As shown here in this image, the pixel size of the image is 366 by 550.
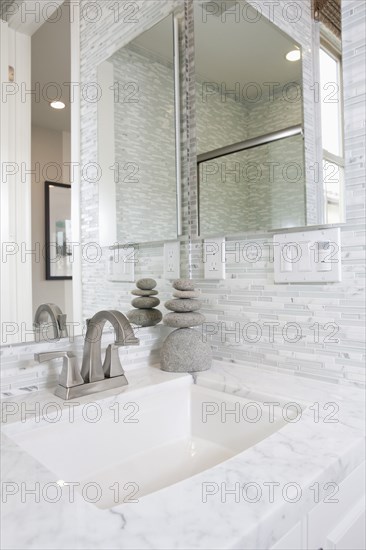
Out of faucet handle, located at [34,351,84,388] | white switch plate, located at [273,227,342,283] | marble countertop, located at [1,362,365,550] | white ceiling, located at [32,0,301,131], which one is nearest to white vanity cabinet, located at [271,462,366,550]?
marble countertop, located at [1,362,365,550]

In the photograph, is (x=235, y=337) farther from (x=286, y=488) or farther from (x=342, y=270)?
(x=286, y=488)

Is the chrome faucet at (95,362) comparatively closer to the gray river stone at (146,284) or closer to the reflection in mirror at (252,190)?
the gray river stone at (146,284)

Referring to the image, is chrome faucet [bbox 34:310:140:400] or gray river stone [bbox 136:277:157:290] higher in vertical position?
gray river stone [bbox 136:277:157:290]

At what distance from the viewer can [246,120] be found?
118 centimetres

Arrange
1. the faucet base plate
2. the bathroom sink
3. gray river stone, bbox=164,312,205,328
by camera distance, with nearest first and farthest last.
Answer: the bathroom sink
the faucet base plate
gray river stone, bbox=164,312,205,328

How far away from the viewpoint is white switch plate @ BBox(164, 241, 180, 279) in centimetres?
129

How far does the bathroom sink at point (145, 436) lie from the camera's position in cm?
75

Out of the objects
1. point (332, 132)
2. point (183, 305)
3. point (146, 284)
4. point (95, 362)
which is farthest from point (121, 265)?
point (332, 132)

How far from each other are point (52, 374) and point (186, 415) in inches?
13.8

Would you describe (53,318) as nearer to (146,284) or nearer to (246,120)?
(146,284)

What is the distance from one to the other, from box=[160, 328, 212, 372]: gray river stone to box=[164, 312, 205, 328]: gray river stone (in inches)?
1.0

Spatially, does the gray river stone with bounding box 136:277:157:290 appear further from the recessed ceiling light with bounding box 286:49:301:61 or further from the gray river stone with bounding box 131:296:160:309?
the recessed ceiling light with bounding box 286:49:301:61

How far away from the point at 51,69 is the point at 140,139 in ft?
1.14

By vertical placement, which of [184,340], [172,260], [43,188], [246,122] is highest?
[246,122]
